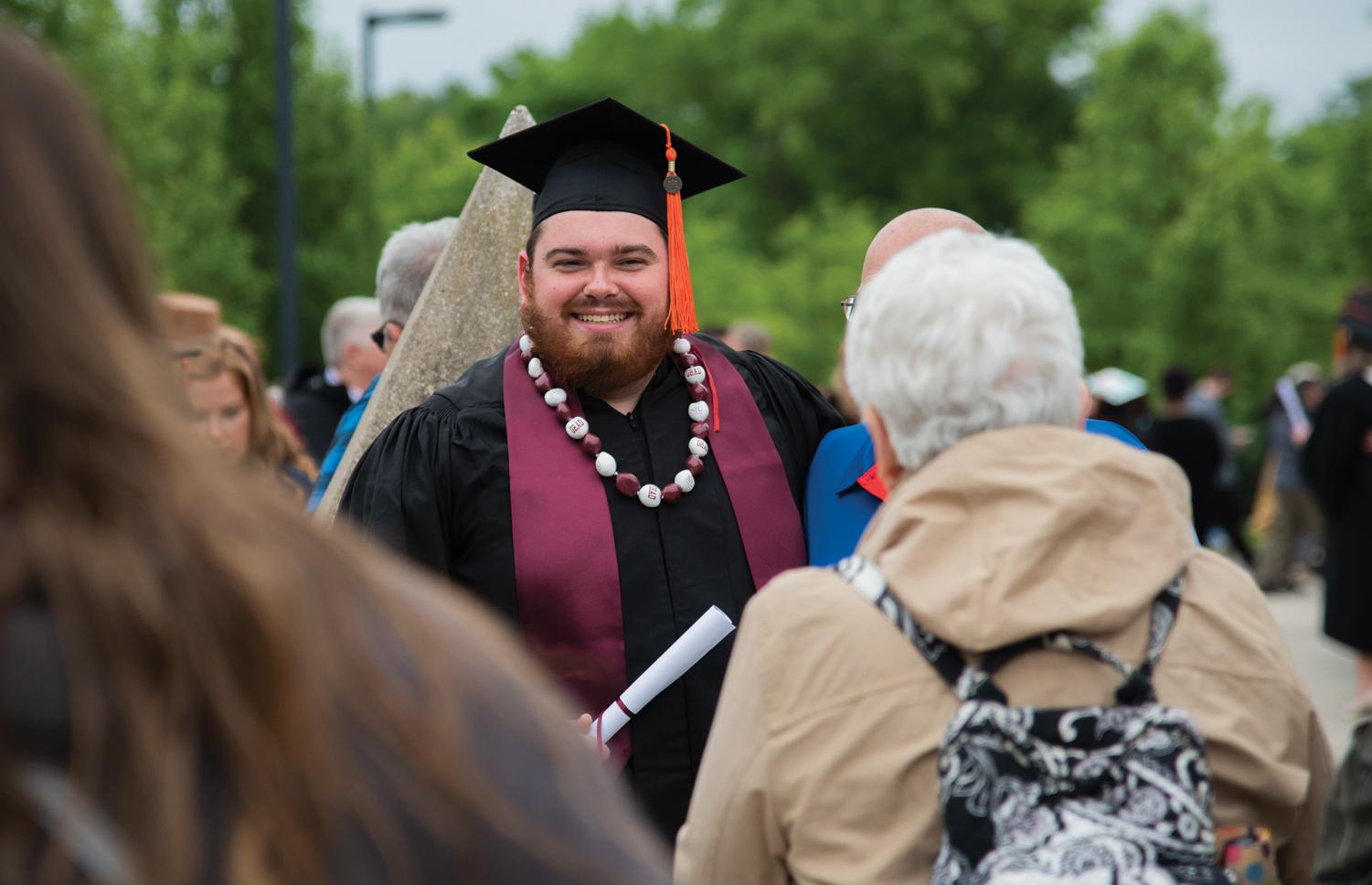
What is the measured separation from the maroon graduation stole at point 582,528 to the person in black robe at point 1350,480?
601cm

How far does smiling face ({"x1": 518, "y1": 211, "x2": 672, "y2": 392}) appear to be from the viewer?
11.4 feet

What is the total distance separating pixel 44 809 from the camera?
1.02m

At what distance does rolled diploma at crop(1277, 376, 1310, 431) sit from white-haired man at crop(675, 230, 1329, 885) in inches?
466

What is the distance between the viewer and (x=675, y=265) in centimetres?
363

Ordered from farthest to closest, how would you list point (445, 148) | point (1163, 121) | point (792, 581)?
point (445, 148), point (1163, 121), point (792, 581)

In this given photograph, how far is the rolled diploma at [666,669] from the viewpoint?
320cm

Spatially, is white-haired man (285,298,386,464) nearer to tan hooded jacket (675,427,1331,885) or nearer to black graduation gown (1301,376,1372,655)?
tan hooded jacket (675,427,1331,885)

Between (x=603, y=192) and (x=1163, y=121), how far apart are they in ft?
73.5

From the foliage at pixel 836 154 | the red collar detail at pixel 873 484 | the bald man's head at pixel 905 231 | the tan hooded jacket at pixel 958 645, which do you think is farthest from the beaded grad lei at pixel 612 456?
the foliage at pixel 836 154

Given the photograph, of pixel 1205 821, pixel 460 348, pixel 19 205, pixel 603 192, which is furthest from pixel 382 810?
pixel 460 348

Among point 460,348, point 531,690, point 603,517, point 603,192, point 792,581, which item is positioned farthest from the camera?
point 460,348

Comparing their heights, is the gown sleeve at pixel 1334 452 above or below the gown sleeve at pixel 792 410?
below

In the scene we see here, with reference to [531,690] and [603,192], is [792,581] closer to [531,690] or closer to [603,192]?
[531,690]

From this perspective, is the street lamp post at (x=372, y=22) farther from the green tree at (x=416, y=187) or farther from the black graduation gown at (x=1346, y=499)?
the black graduation gown at (x=1346, y=499)
